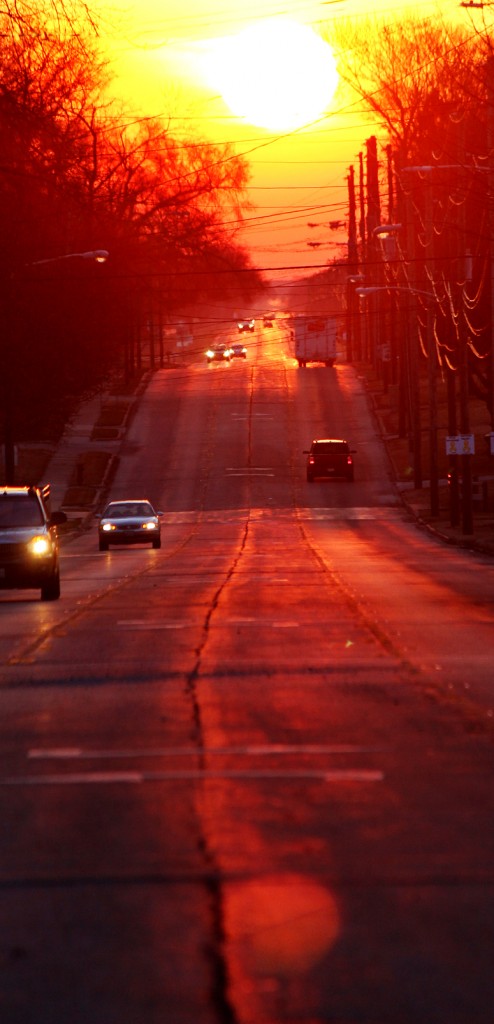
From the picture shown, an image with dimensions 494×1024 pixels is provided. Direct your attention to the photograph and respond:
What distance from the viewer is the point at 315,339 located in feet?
371

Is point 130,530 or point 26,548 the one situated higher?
point 26,548

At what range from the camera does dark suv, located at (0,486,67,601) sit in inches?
985

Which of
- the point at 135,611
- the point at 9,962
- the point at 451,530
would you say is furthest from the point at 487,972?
the point at 451,530

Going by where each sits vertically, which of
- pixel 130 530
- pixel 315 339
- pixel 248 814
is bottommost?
pixel 130 530

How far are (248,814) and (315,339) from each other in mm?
106203

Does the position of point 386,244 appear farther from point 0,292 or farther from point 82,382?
point 0,292

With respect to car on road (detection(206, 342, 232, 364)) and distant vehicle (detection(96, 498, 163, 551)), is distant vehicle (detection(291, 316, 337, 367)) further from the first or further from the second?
distant vehicle (detection(96, 498, 163, 551))

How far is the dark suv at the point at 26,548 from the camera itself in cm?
2503

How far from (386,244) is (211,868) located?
7827 centimetres

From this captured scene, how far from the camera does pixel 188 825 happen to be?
769 centimetres

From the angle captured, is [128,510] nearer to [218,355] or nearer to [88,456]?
[88,456]

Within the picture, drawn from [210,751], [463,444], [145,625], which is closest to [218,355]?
[463,444]

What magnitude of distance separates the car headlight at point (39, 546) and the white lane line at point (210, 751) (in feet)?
50.0

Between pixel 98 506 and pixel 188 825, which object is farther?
pixel 98 506
